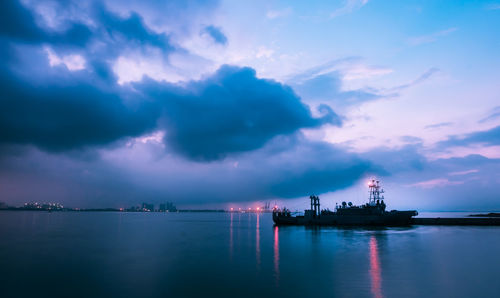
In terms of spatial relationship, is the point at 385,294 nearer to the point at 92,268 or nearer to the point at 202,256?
the point at 202,256

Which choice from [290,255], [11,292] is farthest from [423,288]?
[11,292]

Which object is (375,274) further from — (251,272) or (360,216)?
(360,216)

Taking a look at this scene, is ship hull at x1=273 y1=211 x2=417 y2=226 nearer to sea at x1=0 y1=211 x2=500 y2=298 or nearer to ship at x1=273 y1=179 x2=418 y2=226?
ship at x1=273 y1=179 x2=418 y2=226

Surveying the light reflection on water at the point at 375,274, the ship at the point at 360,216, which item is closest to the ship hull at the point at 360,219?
the ship at the point at 360,216

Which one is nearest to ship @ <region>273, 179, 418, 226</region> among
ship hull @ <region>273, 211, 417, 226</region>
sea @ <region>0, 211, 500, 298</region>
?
ship hull @ <region>273, 211, 417, 226</region>

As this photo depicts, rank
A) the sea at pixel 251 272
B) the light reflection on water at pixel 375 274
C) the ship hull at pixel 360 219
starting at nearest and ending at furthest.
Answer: the light reflection on water at pixel 375 274, the sea at pixel 251 272, the ship hull at pixel 360 219

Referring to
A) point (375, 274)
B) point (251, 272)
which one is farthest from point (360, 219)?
point (251, 272)

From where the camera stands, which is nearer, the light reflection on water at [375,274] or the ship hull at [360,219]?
the light reflection on water at [375,274]

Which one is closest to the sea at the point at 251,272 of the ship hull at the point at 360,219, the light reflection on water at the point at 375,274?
the light reflection on water at the point at 375,274

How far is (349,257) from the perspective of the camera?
41625mm

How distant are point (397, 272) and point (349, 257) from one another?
9.71 m

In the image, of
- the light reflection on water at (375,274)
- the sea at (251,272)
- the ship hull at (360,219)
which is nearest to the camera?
the light reflection on water at (375,274)

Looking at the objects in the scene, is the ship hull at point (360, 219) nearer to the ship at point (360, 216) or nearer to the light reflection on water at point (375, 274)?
the ship at point (360, 216)

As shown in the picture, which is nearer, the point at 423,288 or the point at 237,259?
the point at 423,288
